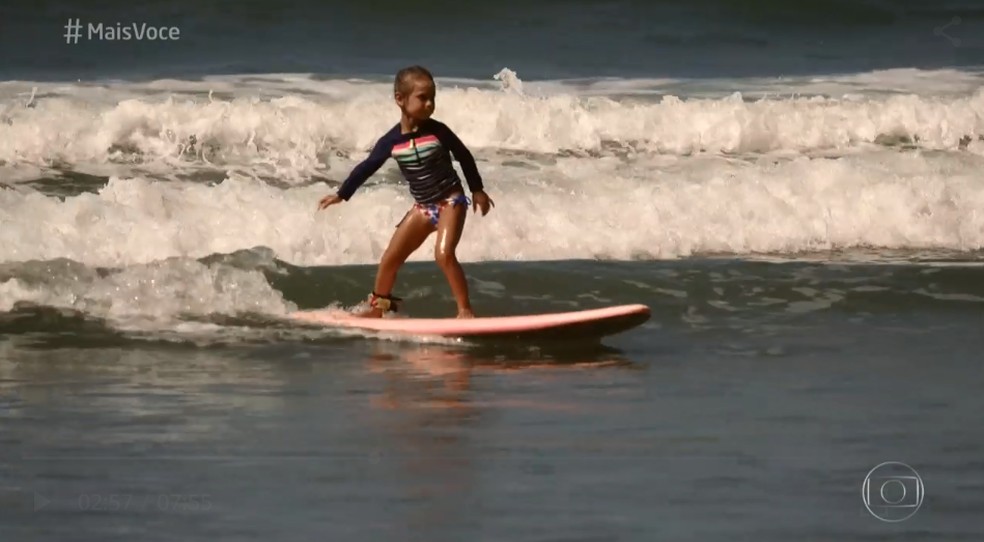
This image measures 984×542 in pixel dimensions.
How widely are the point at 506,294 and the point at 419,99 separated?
2.25 m

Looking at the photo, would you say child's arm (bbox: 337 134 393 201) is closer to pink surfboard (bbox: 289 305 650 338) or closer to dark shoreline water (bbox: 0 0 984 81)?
pink surfboard (bbox: 289 305 650 338)

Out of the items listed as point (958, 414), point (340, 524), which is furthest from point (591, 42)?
point (340, 524)

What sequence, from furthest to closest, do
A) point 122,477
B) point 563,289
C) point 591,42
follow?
point 591,42, point 563,289, point 122,477

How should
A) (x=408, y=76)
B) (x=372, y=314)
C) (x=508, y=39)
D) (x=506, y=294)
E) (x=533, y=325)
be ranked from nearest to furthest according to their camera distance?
1. (x=408, y=76)
2. (x=533, y=325)
3. (x=372, y=314)
4. (x=506, y=294)
5. (x=508, y=39)

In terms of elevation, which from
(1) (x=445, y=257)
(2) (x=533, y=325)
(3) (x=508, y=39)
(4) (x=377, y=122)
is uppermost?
(3) (x=508, y=39)

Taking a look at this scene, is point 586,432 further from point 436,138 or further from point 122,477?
point 436,138

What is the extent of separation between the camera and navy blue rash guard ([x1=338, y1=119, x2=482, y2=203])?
10.2 meters

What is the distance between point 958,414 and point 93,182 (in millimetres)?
9364

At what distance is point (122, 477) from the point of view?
23.5 ft

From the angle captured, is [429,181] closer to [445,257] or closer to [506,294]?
[445,257]

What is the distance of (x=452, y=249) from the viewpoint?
10164mm

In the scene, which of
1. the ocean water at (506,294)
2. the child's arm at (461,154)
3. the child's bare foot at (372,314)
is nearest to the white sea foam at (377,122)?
the ocean water at (506,294)

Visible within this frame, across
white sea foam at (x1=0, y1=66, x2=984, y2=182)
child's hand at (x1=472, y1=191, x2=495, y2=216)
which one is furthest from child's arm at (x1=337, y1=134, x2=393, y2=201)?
white sea foam at (x1=0, y1=66, x2=984, y2=182)

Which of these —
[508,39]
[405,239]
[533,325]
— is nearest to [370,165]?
[405,239]
